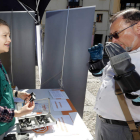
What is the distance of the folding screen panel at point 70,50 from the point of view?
2.37 metres

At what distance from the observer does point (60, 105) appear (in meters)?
1.72

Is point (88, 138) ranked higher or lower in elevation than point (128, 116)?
lower

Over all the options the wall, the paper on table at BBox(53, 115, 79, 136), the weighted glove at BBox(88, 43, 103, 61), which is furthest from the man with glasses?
the wall

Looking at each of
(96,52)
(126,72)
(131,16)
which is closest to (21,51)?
(96,52)

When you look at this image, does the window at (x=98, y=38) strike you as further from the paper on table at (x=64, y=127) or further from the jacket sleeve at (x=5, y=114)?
the jacket sleeve at (x=5, y=114)

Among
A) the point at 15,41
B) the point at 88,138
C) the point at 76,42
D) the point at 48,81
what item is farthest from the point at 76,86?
the point at 15,41

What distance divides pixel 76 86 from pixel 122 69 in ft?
5.77

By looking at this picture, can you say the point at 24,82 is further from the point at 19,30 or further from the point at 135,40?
the point at 135,40

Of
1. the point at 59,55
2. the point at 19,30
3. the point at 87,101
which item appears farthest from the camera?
the point at 87,101

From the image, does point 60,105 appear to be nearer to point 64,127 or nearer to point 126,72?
point 64,127

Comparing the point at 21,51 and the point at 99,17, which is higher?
the point at 99,17

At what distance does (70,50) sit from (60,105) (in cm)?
113

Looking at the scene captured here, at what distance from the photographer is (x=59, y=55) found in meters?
2.63

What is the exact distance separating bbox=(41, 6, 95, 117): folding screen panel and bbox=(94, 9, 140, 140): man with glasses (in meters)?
1.24
